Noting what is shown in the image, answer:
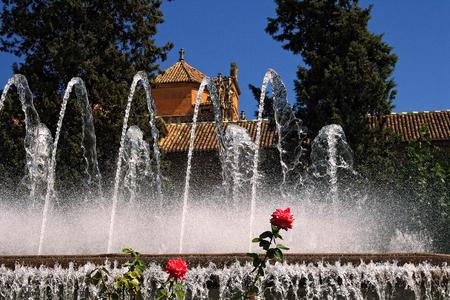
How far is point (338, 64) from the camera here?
17.1 meters

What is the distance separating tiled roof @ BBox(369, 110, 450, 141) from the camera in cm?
2436

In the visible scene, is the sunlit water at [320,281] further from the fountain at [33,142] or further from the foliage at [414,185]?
the fountain at [33,142]

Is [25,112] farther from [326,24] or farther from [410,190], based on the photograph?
[410,190]

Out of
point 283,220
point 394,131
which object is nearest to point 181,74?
point 394,131

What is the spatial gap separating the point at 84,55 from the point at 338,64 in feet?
23.0

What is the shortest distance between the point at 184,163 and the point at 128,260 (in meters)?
20.4

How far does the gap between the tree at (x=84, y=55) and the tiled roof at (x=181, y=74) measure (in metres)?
17.9

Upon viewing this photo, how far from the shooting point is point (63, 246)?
11195 mm

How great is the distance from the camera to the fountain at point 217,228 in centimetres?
535

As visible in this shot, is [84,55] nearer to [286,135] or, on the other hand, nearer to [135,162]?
[135,162]

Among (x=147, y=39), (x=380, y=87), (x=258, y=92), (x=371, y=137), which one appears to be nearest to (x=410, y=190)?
(x=371, y=137)

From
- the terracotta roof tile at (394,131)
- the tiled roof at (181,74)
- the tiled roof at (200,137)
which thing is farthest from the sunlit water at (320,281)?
the tiled roof at (181,74)

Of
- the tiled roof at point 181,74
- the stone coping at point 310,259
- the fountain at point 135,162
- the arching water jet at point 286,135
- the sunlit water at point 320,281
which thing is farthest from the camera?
the tiled roof at point 181,74

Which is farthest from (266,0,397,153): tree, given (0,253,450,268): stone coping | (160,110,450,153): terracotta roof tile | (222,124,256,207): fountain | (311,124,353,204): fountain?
(0,253,450,268): stone coping
